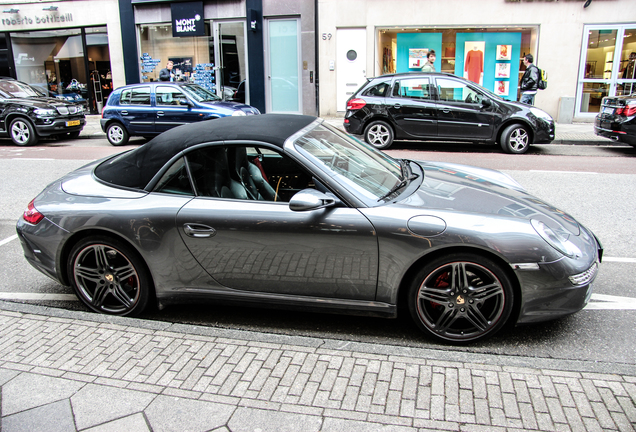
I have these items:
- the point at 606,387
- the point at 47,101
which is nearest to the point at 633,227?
the point at 606,387

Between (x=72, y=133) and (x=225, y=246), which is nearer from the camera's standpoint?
(x=225, y=246)

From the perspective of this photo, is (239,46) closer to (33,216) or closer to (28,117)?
(28,117)

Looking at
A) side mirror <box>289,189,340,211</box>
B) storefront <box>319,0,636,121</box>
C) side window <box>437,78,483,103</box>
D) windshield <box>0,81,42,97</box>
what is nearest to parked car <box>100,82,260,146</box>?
windshield <box>0,81,42,97</box>

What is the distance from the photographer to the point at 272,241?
335 centimetres

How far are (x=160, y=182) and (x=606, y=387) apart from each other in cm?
303

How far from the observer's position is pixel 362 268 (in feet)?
10.7

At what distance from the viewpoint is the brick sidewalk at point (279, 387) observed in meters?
2.47

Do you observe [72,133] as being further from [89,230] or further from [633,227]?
[633,227]

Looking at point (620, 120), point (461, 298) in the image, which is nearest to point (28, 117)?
point (461, 298)

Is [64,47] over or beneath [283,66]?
over

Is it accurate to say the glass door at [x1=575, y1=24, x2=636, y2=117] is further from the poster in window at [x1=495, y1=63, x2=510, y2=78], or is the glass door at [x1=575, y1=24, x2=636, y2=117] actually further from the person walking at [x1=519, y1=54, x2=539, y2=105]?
the person walking at [x1=519, y1=54, x2=539, y2=105]

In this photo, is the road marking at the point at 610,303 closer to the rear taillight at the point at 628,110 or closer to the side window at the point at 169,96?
the rear taillight at the point at 628,110

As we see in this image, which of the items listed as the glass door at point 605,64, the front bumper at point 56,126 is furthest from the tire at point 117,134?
the glass door at point 605,64

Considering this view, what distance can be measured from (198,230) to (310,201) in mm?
823
